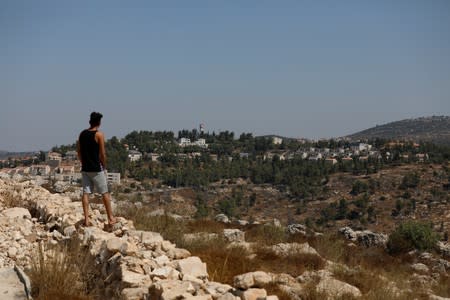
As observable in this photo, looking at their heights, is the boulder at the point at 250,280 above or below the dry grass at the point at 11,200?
below

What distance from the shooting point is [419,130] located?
17738cm

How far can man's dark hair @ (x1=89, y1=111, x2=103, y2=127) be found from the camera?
7.65 metres

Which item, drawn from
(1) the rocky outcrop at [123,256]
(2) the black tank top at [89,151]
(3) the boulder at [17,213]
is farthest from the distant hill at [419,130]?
(2) the black tank top at [89,151]

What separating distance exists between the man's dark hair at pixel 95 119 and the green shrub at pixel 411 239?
607 inches

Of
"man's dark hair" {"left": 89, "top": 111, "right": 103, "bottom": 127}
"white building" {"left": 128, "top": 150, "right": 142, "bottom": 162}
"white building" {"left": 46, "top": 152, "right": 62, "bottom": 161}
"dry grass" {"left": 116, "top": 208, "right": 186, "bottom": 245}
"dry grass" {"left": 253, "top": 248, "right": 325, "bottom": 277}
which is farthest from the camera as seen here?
"white building" {"left": 128, "top": 150, "right": 142, "bottom": 162}

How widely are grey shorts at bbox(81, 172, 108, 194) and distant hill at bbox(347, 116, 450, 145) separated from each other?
154 m

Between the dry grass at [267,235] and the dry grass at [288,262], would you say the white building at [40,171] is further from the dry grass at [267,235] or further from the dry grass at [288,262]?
the dry grass at [288,262]

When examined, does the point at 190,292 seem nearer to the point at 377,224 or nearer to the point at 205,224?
the point at 205,224

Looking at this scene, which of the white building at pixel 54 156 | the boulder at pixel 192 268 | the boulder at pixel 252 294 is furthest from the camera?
the white building at pixel 54 156

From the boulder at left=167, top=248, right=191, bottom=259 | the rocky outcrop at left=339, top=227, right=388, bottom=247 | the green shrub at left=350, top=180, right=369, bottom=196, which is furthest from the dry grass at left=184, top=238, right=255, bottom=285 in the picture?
the green shrub at left=350, top=180, right=369, bottom=196

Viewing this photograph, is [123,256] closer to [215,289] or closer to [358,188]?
[215,289]

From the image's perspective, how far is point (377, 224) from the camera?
5012 cm

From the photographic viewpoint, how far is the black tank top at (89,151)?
768 cm

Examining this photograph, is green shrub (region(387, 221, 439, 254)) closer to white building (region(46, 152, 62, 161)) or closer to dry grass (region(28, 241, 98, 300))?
dry grass (region(28, 241, 98, 300))
